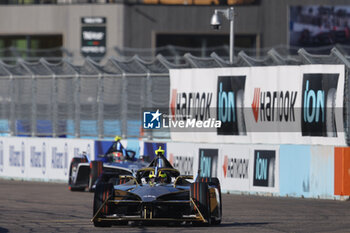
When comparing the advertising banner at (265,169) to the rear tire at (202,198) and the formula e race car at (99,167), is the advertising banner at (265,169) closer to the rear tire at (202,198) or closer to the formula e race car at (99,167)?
the formula e race car at (99,167)

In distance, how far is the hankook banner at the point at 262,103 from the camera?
2083cm

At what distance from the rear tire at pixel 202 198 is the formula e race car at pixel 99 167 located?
7653 mm

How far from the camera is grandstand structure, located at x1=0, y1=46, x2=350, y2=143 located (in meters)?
24.9

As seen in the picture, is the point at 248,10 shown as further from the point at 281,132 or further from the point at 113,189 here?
the point at 113,189

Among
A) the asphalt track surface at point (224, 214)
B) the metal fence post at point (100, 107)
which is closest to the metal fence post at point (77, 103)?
the metal fence post at point (100, 107)

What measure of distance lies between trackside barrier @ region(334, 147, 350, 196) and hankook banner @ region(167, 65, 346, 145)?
1.52ft

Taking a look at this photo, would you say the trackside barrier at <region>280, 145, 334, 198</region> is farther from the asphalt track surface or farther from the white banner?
the white banner

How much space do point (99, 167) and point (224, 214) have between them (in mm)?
5985

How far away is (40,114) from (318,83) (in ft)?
33.9

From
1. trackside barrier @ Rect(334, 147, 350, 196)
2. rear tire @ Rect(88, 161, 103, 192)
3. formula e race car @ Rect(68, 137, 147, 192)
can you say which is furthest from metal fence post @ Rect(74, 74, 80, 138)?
trackside barrier @ Rect(334, 147, 350, 196)

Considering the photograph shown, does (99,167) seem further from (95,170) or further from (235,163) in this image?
(235,163)

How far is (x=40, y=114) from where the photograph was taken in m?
28.7

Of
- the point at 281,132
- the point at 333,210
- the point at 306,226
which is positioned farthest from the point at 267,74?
the point at 306,226

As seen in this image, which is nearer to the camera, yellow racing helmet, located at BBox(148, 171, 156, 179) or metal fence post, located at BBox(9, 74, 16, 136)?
yellow racing helmet, located at BBox(148, 171, 156, 179)
